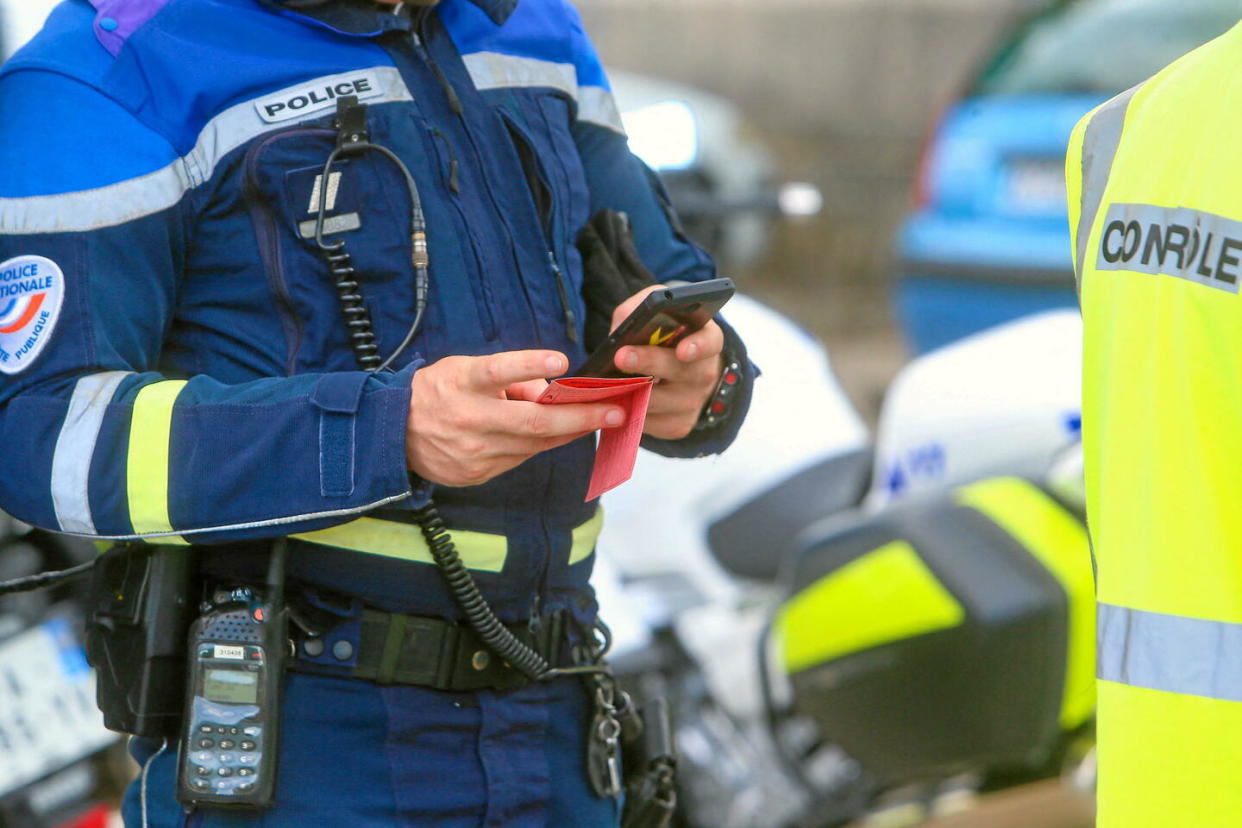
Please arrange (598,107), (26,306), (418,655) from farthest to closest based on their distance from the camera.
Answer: (598,107), (418,655), (26,306)

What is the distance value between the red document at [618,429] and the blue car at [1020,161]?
3.68m

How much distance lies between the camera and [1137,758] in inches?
47.1

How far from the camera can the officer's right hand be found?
1369mm

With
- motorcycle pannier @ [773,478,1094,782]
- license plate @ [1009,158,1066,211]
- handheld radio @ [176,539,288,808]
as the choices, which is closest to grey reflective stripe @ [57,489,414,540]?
handheld radio @ [176,539,288,808]

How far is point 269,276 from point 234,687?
38cm

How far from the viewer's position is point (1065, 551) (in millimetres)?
2613

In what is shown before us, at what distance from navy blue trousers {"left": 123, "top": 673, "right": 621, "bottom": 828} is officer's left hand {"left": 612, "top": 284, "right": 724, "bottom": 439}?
0.33m

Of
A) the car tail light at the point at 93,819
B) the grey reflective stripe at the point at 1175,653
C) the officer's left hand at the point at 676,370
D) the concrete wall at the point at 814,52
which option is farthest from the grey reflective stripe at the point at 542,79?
the concrete wall at the point at 814,52

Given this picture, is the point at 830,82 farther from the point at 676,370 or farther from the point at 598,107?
the point at 676,370

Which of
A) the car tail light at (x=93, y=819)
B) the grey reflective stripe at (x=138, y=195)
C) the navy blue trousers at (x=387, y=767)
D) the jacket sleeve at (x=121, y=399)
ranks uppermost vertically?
the grey reflective stripe at (x=138, y=195)

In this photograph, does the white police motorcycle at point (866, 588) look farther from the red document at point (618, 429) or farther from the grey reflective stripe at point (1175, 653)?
the grey reflective stripe at point (1175, 653)

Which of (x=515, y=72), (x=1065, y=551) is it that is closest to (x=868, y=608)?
(x=1065, y=551)

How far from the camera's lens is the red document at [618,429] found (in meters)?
1.42

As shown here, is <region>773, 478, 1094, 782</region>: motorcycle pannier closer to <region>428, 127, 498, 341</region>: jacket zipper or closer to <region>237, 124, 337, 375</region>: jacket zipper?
<region>428, 127, 498, 341</region>: jacket zipper
